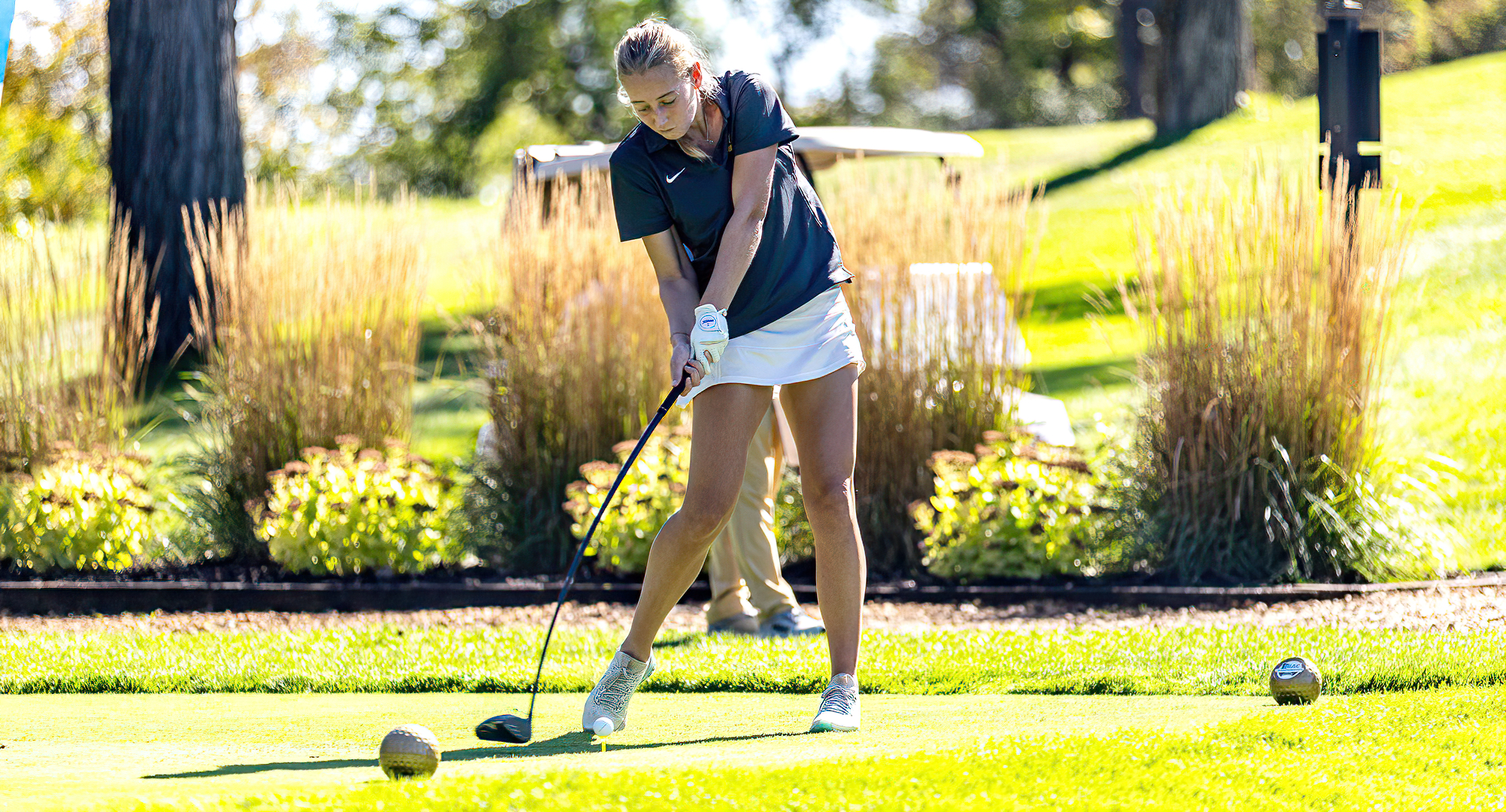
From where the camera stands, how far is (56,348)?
6871mm

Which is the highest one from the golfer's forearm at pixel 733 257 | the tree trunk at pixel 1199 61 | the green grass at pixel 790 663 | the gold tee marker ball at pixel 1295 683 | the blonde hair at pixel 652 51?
the tree trunk at pixel 1199 61

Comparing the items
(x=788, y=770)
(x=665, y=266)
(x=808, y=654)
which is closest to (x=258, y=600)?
(x=808, y=654)

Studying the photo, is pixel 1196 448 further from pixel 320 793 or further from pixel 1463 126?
pixel 1463 126

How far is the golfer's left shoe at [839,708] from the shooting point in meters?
3.44

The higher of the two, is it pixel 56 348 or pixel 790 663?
pixel 56 348

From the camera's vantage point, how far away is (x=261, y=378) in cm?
673

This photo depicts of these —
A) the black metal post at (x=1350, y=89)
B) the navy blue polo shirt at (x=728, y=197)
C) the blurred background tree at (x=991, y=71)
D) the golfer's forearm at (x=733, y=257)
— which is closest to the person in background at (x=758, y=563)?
the navy blue polo shirt at (x=728, y=197)

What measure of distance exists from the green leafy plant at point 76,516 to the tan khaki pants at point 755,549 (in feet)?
9.91

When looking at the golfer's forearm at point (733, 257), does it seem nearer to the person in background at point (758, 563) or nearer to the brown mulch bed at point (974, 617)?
the person in background at point (758, 563)

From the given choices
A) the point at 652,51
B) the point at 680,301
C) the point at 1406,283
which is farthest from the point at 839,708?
the point at 1406,283

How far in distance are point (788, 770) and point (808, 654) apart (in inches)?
73.8

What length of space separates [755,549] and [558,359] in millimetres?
1808

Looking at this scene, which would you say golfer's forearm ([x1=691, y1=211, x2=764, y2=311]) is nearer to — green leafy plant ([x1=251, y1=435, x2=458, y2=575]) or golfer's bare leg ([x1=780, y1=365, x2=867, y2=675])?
golfer's bare leg ([x1=780, y1=365, x2=867, y2=675])

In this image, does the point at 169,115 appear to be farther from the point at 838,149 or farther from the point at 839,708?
the point at 839,708
